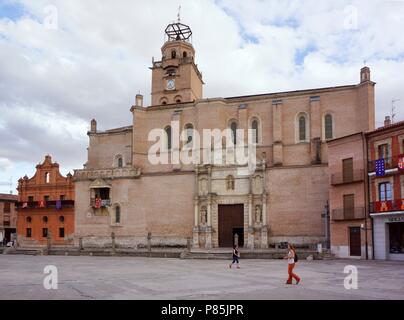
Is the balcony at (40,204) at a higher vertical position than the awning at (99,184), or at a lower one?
→ lower

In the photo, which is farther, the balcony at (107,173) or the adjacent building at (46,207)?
the adjacent building at (46,207)

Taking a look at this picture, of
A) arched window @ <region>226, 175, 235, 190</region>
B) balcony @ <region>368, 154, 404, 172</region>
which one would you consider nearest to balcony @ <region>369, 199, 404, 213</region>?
balcony @ <region>368, 154, 404, 172</region>

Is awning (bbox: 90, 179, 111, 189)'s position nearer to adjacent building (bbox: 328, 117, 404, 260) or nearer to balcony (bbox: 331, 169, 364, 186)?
adjacent building (bbox: 328, 117, 404, 260)

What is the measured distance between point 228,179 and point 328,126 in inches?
426

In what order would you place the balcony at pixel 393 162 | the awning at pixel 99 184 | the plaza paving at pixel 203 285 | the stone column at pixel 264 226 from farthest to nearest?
the awning at pixel 99 184
the stone column at pixel 264 226
the balcony at pixel 393 162
the plaza paving at pixel 203 285

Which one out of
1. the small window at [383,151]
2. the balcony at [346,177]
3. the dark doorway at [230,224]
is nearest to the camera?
the small window at [383,151]

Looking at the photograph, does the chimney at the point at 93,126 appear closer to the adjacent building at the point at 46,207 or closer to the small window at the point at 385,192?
the adjacent building at the point at 46,207

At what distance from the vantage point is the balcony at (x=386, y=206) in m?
31.8

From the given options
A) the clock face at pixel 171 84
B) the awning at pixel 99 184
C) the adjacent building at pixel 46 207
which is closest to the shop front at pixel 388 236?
the awning at pixel 99 184

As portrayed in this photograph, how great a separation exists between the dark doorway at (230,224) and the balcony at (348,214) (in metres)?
11.6

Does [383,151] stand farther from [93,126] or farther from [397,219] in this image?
[93,126]

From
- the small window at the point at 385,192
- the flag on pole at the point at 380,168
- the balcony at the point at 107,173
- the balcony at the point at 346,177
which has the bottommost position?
the small window at the point at 385,192

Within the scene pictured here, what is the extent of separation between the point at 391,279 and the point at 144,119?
121 feet
